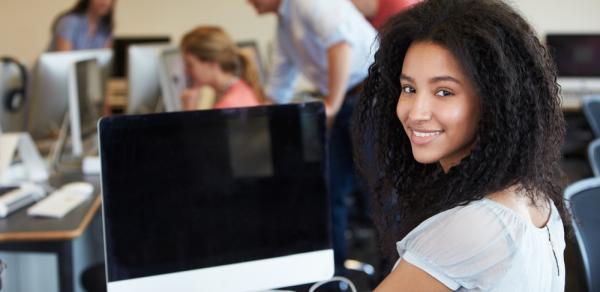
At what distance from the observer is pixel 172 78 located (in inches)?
115

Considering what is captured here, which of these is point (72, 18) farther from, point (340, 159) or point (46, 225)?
point (46, 225)

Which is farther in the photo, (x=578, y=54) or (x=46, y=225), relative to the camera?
(x=578, y=54)

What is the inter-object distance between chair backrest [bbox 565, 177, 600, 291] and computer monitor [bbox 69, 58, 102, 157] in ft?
5.29

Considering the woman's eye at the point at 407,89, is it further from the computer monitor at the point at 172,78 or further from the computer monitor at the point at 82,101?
the computer monitor at the point at 172,78

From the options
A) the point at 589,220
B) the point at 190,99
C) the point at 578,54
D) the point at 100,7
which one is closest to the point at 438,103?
the point at 589,220

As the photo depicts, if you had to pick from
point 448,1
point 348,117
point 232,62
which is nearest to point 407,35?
point 448,1

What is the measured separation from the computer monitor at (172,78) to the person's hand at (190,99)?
21 millimetres

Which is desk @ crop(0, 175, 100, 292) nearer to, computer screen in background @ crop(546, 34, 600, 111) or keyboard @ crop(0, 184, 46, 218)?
keyboard @ crop(0, 184, 46, 218)

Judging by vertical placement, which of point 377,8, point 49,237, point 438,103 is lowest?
point 49,237

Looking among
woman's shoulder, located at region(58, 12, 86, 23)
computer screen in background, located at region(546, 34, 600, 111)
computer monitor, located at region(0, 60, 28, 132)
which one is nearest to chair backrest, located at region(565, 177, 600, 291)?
computer monitor, located at region(0, 60, 28, 132)

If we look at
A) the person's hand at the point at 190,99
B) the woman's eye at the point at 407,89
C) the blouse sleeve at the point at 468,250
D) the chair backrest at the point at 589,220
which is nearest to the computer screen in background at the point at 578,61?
the person's hand at the point at 190,99

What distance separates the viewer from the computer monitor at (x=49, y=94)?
266 cm

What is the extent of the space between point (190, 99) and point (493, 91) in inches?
80.6

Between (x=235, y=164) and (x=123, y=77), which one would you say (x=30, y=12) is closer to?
(x=123, y=77)
